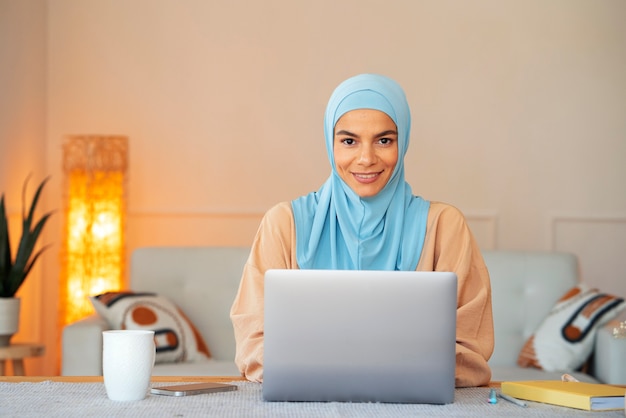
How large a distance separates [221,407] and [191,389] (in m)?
0.12

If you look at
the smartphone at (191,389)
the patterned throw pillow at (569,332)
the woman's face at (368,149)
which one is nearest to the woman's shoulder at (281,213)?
the woman's face at (368,149)

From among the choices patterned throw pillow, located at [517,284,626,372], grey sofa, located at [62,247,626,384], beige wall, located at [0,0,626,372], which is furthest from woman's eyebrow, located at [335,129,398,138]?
beige wall, located at [0,0,626,372]

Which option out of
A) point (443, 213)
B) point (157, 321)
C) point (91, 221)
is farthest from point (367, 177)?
point (91, 221)

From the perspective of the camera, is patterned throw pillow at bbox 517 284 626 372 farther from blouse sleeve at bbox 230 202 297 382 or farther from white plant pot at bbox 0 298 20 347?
white plant pot at bbox 0 298 20 347

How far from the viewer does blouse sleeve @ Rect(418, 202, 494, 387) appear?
1.63 meters

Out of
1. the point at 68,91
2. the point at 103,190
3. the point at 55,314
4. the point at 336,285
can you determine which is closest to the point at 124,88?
the point at 68,91

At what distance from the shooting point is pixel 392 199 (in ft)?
6.51

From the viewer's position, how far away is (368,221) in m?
1.94

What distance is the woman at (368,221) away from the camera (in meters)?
1.93

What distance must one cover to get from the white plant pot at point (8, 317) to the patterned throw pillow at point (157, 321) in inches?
12.5

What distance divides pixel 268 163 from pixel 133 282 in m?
1.09

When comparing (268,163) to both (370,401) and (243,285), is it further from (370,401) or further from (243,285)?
(370,401)

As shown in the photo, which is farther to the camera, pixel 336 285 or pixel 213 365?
pixel 213 365

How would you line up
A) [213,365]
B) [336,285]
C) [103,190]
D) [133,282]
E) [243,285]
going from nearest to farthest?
1. [336,285]
2. [243,285]
3. [213,365]
4. [133,282]
5. [103,190]
